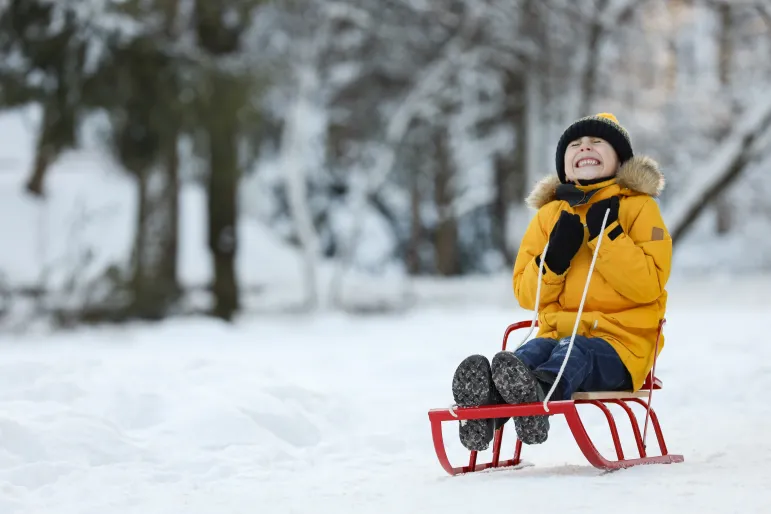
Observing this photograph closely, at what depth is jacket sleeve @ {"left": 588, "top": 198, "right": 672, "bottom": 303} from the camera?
4.01 metres

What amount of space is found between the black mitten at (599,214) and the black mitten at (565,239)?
0.04 meters

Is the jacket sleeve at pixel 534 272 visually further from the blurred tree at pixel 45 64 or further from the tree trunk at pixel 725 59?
the tree trunk at pixel 725 59

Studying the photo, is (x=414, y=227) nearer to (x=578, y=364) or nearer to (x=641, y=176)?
(x=641, y=176)

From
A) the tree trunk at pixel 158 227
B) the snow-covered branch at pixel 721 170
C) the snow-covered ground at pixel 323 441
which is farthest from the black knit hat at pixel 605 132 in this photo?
the tree trunk at pixel 158 227

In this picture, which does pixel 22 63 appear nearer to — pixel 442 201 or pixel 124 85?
pixel 124 85

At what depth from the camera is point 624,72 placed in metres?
18.7

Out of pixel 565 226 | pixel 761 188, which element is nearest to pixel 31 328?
pixel 565 226

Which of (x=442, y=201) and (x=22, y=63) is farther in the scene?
(x=442, y=201)

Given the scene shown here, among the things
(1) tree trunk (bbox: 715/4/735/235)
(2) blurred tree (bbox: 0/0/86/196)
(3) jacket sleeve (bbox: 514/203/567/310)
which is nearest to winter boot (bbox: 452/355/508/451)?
(3) jacket sleeve (bbox: 514/203/567/310)

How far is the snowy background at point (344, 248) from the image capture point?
4531 millimetres

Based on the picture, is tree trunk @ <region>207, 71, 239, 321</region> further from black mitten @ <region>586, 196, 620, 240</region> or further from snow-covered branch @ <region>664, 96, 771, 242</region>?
black mitten @ <region>586, 196, 620, 240</region>

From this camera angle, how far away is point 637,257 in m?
4.01

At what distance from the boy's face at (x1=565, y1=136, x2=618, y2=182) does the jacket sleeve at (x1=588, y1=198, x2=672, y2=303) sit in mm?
248

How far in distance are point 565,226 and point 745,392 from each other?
9.20ft
